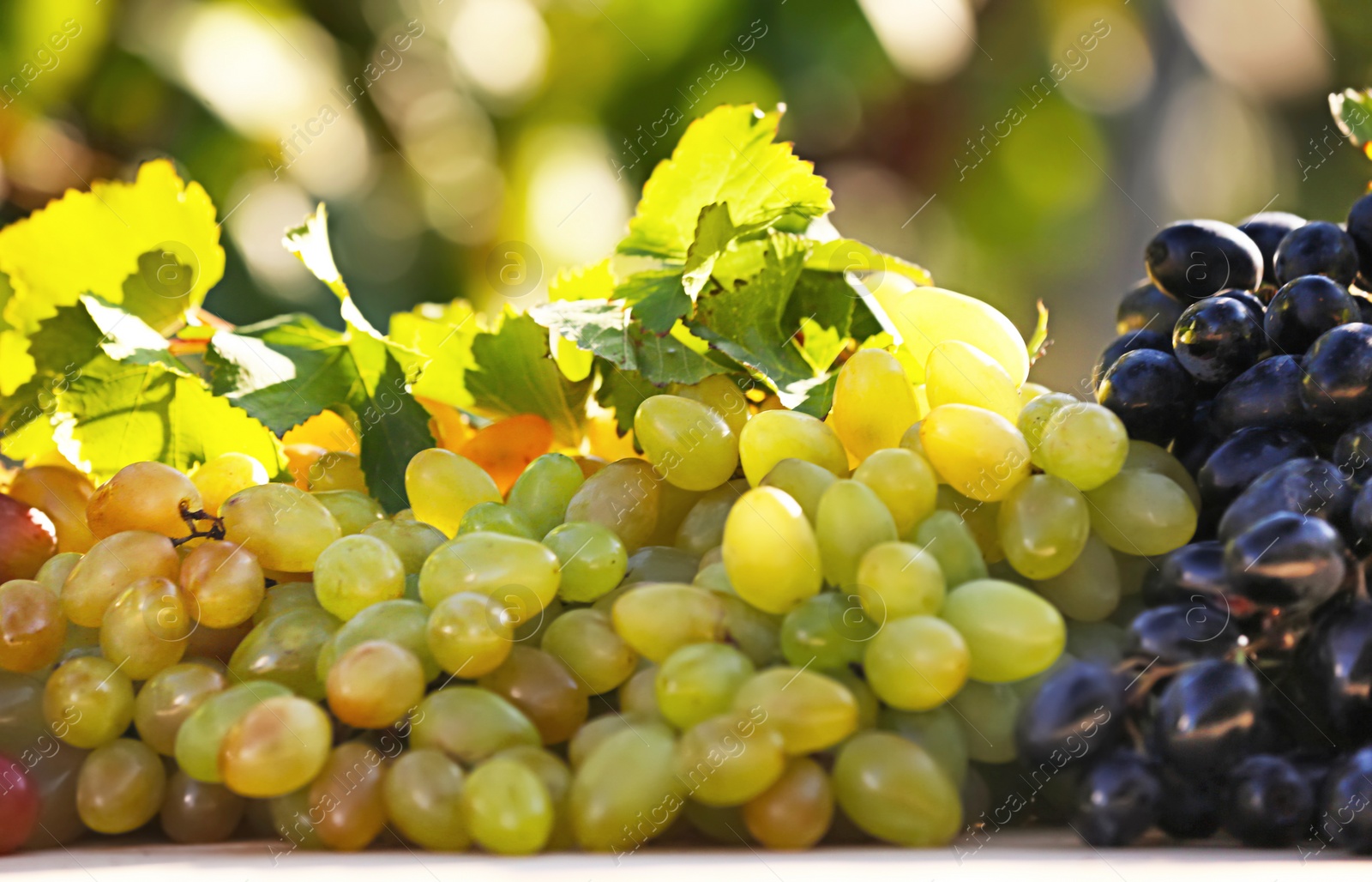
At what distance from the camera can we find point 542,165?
2.40 metres

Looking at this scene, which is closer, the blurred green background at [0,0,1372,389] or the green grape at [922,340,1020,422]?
the green grape at [922,340,1020,422]

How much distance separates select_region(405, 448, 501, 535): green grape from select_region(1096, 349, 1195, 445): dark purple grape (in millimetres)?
310

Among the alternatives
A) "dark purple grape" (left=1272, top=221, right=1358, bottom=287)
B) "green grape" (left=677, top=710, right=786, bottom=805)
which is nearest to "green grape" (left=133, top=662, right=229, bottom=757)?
"green grape" (left=677, top=710, right=786, bottom=805)

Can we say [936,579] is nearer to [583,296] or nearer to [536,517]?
[536,517]

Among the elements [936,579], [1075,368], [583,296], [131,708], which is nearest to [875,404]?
[936,579]

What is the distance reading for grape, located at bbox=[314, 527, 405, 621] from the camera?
1.54 feet

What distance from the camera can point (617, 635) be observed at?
449 millimetres

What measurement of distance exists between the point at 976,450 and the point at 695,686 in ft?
0.52

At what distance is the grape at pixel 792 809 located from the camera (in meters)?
0.40

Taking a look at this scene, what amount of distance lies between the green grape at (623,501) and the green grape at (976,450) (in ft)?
0.45

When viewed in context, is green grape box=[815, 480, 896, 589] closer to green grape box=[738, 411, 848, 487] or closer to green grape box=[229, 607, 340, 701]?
green grape box=[738, 411, 848, 487]

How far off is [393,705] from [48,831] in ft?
0.54

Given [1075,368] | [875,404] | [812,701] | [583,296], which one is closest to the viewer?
[812,701]

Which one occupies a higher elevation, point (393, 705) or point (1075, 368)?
point (393, 705)
